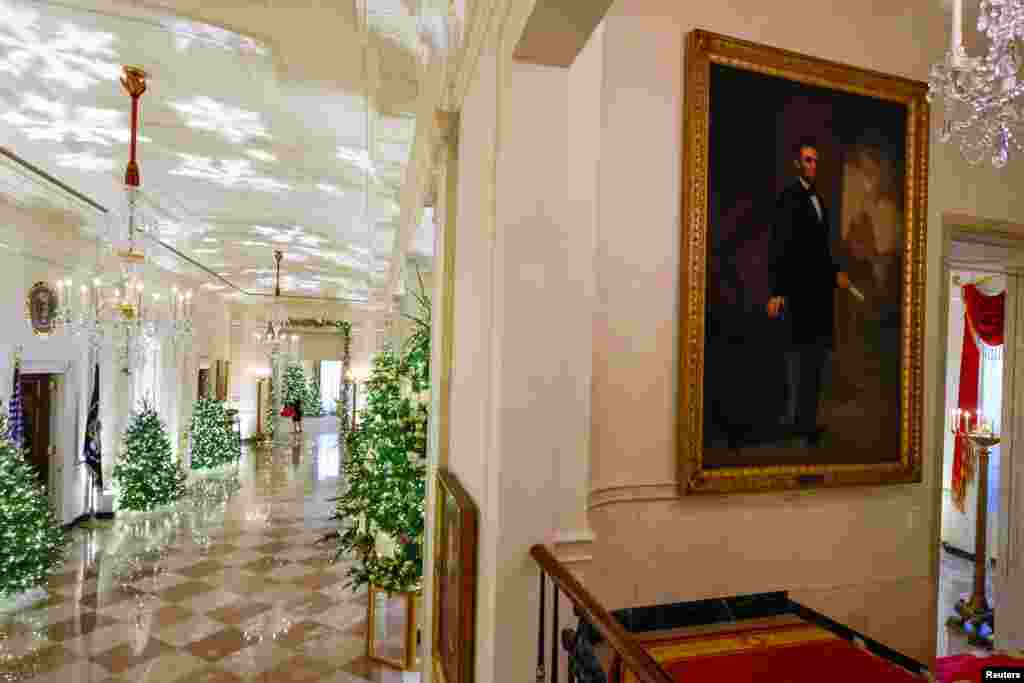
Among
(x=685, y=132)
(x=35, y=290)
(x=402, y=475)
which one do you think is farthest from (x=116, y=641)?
(x=685, y=132)

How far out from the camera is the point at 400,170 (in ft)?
17.0

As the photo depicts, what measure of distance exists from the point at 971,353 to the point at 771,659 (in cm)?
688

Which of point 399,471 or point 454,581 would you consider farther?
point 399,471

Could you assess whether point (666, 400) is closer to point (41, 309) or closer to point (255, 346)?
point (41, 309)

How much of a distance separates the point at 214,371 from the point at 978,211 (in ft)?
49.1

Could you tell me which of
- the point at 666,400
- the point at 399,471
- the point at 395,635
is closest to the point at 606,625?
the point at 666,400

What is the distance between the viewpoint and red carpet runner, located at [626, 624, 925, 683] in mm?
2545

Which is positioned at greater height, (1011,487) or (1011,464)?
(1011,464)

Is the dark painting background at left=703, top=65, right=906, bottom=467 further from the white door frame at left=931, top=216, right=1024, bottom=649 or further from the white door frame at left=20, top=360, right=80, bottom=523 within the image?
the white door frame at left=20, top=360, right=80, bottom=523

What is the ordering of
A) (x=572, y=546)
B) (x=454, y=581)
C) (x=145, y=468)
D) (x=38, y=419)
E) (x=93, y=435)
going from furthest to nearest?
(x=145, y=468), (x=93, y=435), (x=38, y=419), (x=454, y=581), (x=572, y=546)

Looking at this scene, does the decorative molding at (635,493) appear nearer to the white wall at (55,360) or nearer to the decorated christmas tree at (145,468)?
the white wall at (55,360)

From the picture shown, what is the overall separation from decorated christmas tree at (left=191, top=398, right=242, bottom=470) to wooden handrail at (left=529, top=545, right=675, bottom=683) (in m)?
12.3

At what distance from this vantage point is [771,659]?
268 cm

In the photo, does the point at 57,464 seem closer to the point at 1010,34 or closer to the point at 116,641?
the point at 116,641
